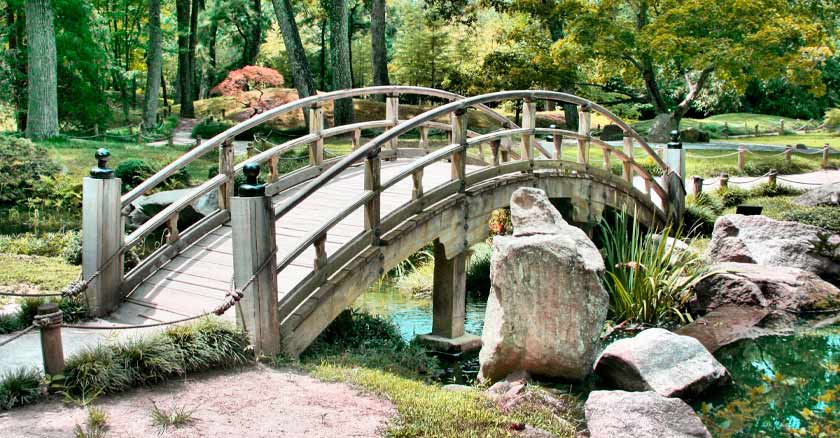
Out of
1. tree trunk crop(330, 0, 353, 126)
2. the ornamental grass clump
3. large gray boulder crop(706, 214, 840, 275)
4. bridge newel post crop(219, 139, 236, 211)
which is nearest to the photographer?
bridge newel post crop(219, 139, 236, 211)

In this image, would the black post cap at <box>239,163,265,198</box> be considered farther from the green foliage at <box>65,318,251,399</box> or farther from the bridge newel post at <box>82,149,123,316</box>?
the bridge newel post at <box>82,149,123,316</box>

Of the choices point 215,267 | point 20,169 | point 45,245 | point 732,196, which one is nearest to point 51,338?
point 215,267

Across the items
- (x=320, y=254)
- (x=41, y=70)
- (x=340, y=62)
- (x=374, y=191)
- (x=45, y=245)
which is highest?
(x=340, y=62)

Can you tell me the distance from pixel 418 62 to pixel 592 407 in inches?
1234

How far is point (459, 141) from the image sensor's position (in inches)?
395

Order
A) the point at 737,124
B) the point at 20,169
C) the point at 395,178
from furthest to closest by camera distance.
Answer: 1. the point at 737,124
2. the point at 20,169
3. the point at 395,178

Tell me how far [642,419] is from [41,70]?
70.5ft

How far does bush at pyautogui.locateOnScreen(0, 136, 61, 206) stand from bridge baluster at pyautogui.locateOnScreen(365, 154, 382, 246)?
446 inches

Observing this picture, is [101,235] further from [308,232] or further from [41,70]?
[41,70]

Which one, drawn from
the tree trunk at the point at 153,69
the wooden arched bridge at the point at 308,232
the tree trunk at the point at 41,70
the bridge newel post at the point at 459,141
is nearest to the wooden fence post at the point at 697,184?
the wooden arched bridge at the point at 308,232

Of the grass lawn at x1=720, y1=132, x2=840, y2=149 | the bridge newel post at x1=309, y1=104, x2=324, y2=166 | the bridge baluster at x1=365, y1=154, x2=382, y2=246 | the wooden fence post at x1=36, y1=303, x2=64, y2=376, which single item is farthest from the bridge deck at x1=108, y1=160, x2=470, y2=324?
the grass lawn at x1=720, y1=132, x2=840, y2=149

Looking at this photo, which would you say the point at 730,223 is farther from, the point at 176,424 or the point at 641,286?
the point at 176,424

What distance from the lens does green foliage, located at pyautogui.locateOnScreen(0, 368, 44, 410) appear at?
550 cm

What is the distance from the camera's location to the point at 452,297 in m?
10.2
